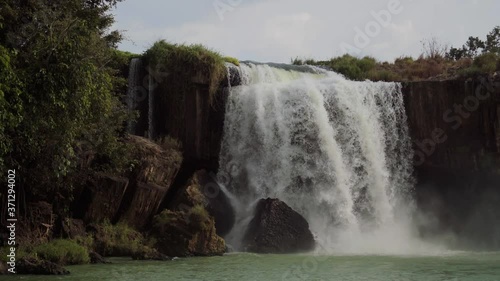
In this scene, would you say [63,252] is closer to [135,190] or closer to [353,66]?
[135,190]

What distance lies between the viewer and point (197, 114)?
27172mm

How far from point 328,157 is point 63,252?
40.2ft

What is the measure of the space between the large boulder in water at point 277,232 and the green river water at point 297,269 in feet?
4.46

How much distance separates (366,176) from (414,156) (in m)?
3.16

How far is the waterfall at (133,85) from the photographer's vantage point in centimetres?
2719

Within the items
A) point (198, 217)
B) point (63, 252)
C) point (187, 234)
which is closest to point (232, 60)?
point (198, 217)

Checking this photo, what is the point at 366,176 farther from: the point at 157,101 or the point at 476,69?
the point at 157,101

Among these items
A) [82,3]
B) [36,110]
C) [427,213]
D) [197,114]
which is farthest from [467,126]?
[36,110]

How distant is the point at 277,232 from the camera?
21.5m

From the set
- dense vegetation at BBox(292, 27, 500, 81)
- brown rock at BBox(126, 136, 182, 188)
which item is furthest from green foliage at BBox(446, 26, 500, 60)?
brown rock at BBox(126, 136, 182, 188)

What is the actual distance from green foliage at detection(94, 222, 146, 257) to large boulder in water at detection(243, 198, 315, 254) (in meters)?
3.85

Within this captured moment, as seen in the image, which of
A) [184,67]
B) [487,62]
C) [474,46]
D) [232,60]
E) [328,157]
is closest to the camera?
[328,157]

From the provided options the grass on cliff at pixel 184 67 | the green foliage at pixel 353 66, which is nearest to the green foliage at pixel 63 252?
the grass on cliff at pixel 184 67

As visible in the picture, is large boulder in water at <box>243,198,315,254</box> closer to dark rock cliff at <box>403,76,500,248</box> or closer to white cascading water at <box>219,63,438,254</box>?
white cascading water at <box>219,63,438,254</box>
